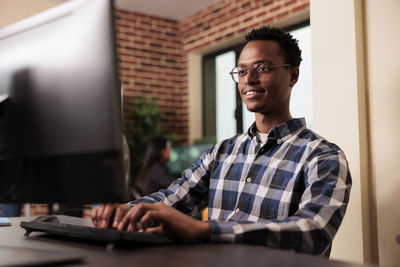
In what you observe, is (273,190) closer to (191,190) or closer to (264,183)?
(264,183)

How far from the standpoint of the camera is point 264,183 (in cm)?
143

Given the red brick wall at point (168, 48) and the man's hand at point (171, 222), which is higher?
the red brick wall at point (168, 48)

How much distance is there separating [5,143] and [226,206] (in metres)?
0.89

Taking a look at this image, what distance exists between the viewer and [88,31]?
0.71 m

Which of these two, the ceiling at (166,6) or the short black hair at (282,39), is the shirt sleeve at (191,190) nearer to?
the short black hair at (282,39)

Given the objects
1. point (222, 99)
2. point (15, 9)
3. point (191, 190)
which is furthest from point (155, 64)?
point (191, 190)

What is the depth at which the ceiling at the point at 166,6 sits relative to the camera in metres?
5.06

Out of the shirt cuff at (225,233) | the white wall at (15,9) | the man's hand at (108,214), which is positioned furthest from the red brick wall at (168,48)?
the shirt cuff at (225,233)

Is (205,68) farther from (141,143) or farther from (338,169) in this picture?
(338,169)

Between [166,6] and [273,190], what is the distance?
4.26m

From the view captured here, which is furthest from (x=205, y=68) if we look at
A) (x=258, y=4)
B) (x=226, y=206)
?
(x=226, y=206)

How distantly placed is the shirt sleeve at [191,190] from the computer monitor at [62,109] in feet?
2.49

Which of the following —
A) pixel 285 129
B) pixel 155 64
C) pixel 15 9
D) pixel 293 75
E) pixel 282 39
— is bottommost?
pixel 285 129

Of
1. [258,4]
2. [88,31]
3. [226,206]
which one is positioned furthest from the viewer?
[258,4]
